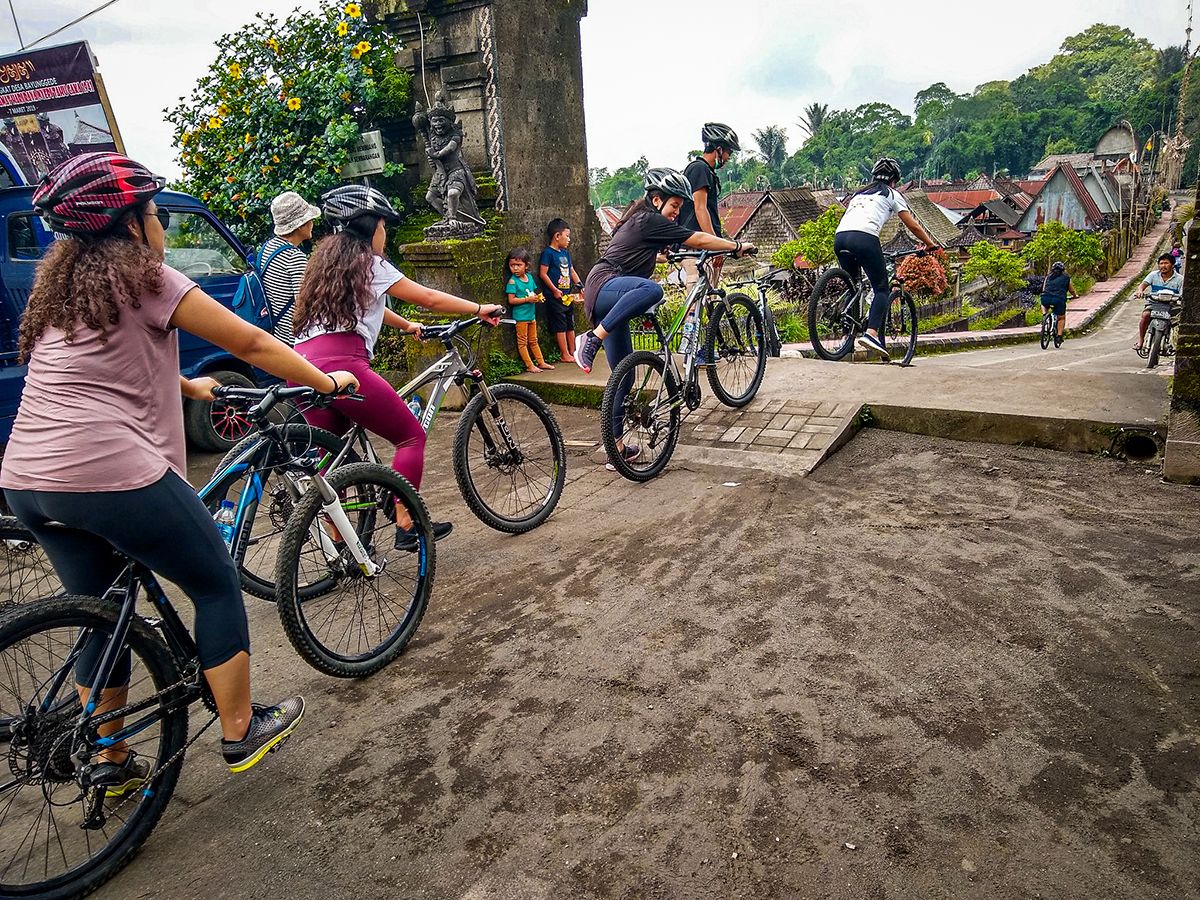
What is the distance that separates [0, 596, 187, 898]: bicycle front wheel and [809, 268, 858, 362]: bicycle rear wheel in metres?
6.37

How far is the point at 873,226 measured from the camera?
755cm

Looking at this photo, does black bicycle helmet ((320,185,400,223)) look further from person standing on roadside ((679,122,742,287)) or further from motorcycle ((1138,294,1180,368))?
motorcycle ((1138,294,1180,368))

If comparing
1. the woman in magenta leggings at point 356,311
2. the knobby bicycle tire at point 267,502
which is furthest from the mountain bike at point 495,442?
the knobby bicycle tire at point 267,502

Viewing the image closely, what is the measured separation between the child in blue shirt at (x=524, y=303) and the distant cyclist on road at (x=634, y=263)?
3.23 meters

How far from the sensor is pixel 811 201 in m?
53.3

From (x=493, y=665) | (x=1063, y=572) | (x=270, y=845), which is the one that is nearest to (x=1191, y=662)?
(x=1063, y=572)

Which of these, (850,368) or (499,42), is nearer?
(850,368)

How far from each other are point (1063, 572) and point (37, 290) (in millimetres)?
4206

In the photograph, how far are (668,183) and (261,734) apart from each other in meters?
4.19

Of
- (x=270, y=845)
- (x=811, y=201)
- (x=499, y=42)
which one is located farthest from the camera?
(x=811, y=201)

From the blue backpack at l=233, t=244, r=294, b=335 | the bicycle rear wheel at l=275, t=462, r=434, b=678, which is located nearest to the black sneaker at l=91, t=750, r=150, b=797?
the bicycle rear wheel at l=275, t=462, r=434, b=678

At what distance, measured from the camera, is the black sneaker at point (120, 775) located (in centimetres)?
243

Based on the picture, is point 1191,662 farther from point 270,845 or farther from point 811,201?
point 811,201

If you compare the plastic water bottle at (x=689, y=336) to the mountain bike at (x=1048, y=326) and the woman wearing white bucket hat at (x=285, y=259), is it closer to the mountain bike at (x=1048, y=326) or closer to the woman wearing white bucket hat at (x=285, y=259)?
the woman wearing white bucket hat at (x=285, y=259)
